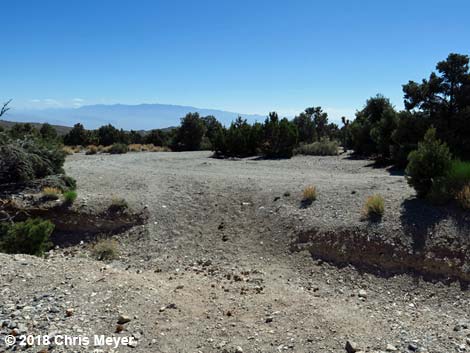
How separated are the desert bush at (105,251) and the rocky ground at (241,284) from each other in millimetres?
276

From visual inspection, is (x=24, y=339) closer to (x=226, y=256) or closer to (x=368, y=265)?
(x=226, y=256)

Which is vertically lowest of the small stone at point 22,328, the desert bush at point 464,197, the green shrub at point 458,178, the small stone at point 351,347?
the small stone at point 351,347

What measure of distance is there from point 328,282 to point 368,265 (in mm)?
962

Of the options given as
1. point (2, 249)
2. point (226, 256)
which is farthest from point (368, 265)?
point (2, 249)

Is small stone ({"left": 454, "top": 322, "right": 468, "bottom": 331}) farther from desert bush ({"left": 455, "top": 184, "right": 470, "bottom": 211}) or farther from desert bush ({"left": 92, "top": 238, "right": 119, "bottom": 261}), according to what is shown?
desert bush ({"left": 92, "top": 238, "right": 119, "bottom": 261})

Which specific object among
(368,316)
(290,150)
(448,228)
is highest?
(290,150)

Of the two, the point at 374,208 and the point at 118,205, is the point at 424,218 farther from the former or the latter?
the point at 118,205

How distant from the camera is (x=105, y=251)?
916 centimetres

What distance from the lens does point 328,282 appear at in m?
7.52

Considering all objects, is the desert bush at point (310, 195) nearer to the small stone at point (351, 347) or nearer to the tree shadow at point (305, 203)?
the tree shadow at point (305, 203)

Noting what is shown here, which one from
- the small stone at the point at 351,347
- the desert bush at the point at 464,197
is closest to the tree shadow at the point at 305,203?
the desert bush at the point at 464,197

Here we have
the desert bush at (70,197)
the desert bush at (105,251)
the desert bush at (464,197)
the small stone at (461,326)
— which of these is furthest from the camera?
the desert bush at (70,197)

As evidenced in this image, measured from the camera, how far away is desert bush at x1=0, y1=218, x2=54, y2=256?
8.38 meters

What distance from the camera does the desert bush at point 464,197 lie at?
835cm
